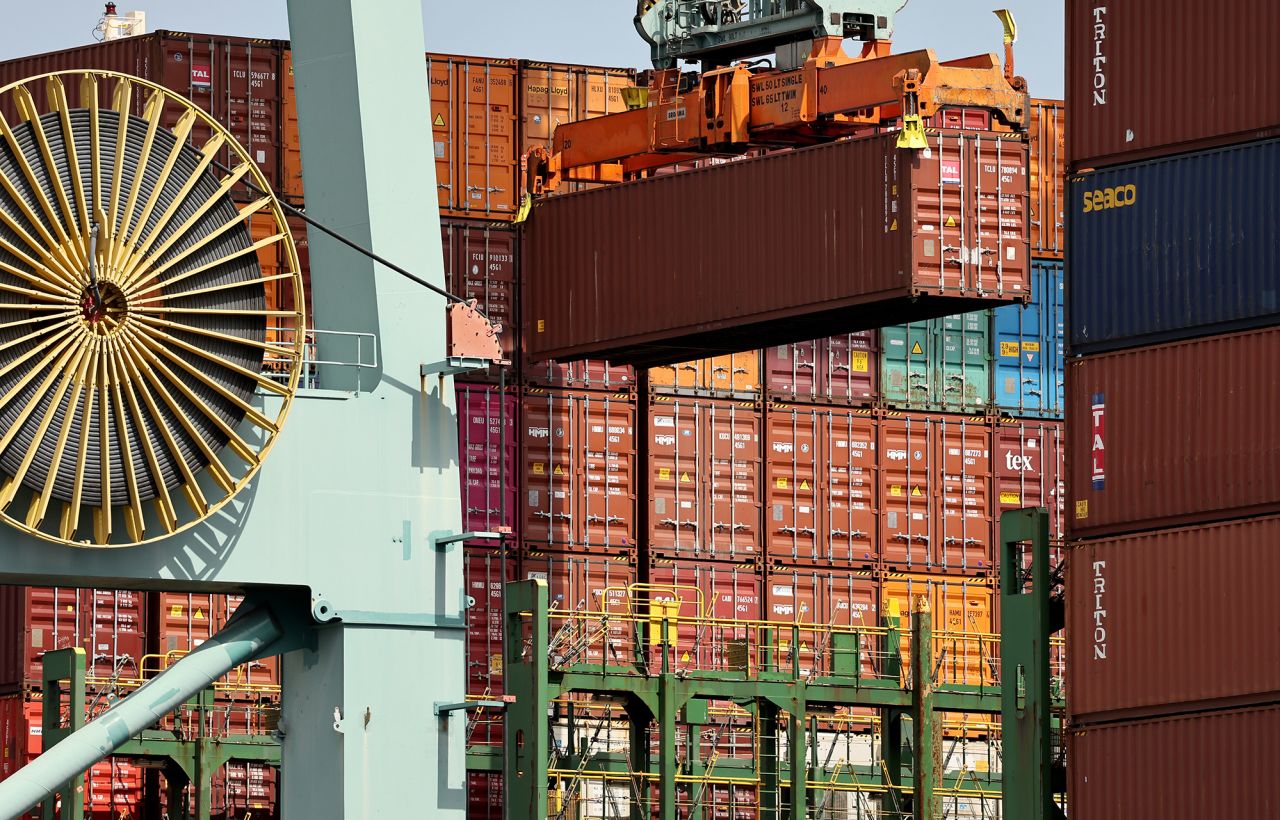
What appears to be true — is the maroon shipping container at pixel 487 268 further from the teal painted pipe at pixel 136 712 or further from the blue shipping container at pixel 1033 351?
the teal painted pipe at pixel 136 712

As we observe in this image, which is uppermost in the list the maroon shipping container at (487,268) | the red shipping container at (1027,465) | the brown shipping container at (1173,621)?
the maroon shipping container at (487,268)

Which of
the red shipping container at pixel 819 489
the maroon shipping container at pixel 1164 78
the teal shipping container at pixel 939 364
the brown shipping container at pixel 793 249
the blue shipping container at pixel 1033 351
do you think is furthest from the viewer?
the blue shipping container at pixel 1033 351

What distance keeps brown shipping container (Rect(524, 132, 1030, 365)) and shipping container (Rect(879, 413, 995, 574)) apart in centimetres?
665

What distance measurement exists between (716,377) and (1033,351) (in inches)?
246

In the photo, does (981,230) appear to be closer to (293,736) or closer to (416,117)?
(416,117)

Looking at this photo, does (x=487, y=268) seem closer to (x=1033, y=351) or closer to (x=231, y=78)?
(x=231, y=78)

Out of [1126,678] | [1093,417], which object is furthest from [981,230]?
[1126,678]

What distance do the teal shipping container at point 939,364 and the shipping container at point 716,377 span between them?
247 cm

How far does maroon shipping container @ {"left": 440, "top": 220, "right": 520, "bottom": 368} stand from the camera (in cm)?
4162

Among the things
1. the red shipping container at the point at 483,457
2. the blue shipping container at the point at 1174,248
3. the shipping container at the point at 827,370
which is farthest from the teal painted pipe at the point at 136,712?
the shipping container at the point at 827,370

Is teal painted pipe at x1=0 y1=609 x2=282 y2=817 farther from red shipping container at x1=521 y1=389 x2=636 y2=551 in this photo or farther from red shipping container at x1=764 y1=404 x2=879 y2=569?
red shipping container at x1=764 y1=404 x2=879 y2=569

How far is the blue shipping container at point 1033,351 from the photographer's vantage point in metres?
45.7

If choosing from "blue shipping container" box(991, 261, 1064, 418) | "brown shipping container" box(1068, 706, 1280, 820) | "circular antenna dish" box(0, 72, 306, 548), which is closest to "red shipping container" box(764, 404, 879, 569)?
"blue shipping container" box(991, 261, 1064, 418)

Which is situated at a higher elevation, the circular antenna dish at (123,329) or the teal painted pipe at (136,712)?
the circular antenna dish at (123,329)
